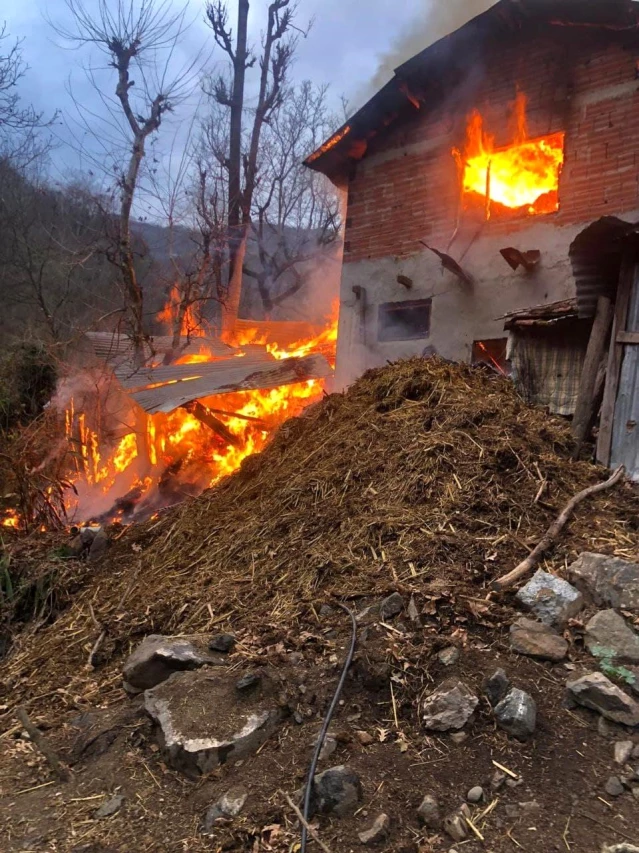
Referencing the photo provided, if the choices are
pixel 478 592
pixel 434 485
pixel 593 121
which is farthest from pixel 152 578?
pixel 593 121

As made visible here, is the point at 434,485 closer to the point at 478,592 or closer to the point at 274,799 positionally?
the point at 478,592

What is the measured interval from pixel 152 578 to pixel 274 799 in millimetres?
3441

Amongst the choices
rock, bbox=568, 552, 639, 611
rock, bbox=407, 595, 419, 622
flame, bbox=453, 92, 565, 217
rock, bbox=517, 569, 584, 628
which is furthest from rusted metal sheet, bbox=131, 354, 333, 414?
rock, bbox=568, 552, 639, 611

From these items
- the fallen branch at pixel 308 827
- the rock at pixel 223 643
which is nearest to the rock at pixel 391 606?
the rock at pixel 223 643

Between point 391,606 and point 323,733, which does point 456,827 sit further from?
point 391,606

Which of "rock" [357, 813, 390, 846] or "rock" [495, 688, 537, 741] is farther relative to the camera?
"rock" [495, 688, 537, 741]

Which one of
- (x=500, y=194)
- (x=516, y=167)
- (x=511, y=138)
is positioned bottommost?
(x=500, y=194)

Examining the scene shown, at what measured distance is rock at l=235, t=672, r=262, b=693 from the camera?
12.6 feet

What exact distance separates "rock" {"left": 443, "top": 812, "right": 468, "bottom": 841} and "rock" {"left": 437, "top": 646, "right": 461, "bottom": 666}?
96 centimetres

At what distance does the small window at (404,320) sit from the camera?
463 inches

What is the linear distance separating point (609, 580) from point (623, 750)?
1.32 meters

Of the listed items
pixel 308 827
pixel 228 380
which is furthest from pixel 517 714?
pixel 228 380

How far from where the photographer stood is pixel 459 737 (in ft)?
11.1

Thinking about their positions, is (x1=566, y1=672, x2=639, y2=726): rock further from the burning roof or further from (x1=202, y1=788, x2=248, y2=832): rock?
the burning roof
